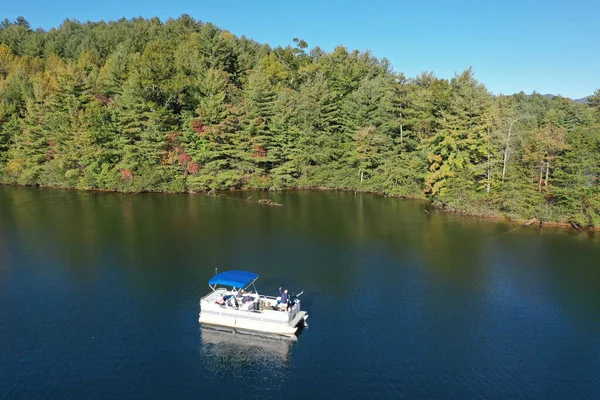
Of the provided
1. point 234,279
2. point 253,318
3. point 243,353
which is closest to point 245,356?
point 243,353

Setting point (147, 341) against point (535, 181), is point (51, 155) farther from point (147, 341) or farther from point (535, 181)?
point (535, 181)

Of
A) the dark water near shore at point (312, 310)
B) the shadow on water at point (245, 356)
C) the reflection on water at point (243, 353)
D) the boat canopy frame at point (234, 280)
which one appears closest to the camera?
the dark water near shore at point (312, 310)

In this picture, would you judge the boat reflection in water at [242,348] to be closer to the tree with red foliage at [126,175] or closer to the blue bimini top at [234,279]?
the blue bimini top at [234,279]

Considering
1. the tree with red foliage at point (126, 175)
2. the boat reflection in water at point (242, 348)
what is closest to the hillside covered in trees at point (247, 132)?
the tree with red foliage at point (126, 175)

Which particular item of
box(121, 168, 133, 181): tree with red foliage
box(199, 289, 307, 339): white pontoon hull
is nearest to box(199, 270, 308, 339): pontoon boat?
box(199, 289, 307, 339): white pontoon hull

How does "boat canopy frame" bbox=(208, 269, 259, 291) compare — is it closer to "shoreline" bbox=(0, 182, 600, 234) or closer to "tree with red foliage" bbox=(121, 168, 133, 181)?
"shoreline" bbox=(0, 182, 600, 234)

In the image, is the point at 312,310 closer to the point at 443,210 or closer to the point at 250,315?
the point at 250,315
